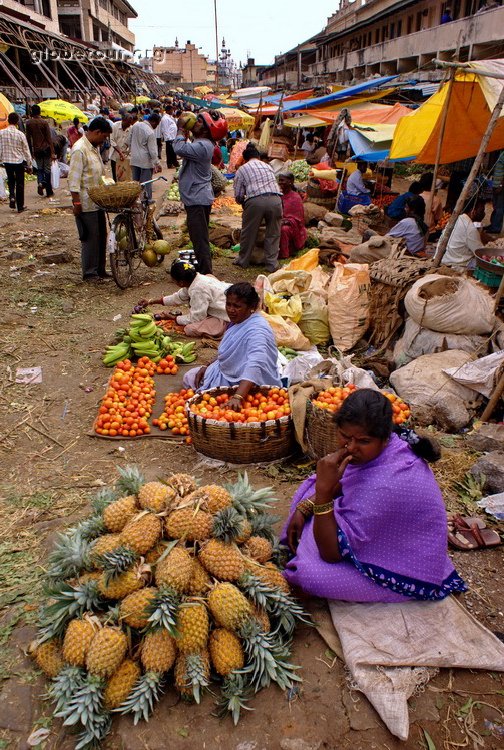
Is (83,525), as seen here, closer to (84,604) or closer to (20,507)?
(84,604)

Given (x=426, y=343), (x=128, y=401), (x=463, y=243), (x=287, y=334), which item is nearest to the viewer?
(x=128, y=401)

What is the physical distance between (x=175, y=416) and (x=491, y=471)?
2600 millimetres

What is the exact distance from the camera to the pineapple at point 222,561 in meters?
2.43

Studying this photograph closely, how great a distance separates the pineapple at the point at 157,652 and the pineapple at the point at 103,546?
40cm

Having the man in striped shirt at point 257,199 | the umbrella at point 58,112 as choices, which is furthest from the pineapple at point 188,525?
the umbrella at point 58,112

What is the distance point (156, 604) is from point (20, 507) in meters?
1.83

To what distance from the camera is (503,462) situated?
384cm

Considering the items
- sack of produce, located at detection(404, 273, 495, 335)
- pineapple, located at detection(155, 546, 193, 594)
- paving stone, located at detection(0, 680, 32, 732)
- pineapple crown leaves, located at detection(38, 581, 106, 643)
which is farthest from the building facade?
paving stone, located at detection(0, 680, 32, 732)

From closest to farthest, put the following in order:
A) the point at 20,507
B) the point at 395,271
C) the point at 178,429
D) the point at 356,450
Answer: the point at 356,450 < the point at 20,507 < the point at 178,429 < the point at 395,271

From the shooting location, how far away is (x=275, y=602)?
8.18 ft

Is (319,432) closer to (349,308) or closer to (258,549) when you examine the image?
(258,549)

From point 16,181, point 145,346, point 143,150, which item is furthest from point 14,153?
point 145,346

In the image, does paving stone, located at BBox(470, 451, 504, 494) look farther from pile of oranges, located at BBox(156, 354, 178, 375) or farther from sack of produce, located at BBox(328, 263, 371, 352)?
pile of oranges, located at BBox(156, 354, 178, 375)

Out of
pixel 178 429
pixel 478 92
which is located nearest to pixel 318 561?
pixel 178 429
